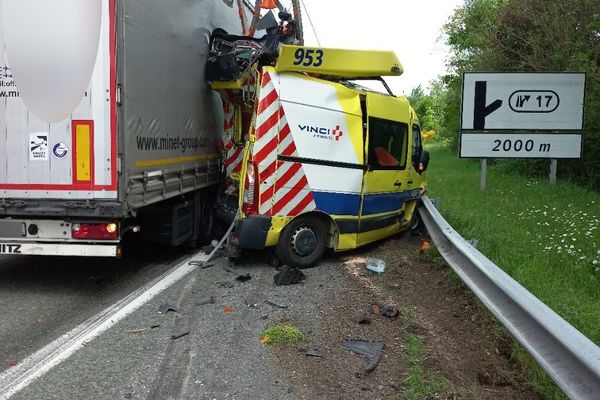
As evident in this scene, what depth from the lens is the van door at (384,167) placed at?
7.14 metres

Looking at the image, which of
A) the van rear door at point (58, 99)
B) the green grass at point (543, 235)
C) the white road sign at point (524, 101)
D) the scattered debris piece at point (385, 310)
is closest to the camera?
the green grass at point (543, 235)

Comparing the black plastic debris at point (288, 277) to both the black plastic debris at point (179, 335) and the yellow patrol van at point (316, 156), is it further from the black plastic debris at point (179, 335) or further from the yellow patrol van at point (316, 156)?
the black plastic debris at point (179, 335)

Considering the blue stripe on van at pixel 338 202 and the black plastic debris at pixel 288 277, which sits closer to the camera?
the black plastic debris at pixel 288 277

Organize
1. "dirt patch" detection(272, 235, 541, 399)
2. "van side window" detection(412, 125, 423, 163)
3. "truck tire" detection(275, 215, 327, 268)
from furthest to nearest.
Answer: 1. "van side window" detection(412, 125, 423, 163)
2. "truck tire" detection(275, 215, 327, 268)
3. "dirt patch" detection(272, 235, 541, 399)

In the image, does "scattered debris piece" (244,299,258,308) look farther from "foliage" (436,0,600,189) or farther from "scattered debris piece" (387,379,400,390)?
"foliage" (436,0,600,189)

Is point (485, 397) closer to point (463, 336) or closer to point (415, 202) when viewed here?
point (463, 336)

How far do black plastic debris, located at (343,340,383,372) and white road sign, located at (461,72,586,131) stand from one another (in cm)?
568

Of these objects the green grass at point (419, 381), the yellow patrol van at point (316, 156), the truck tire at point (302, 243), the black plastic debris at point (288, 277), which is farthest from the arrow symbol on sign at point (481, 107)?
the green grass at point (419, 381)

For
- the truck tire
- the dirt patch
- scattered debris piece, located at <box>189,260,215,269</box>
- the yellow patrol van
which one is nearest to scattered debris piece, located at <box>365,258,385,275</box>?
the dirt patch

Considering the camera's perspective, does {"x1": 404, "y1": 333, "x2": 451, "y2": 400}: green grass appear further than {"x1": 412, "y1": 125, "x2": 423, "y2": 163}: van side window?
No

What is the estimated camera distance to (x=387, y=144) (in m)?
7.52

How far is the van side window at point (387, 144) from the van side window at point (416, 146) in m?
0.44

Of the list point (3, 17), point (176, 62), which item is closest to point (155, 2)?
point (176, 62)

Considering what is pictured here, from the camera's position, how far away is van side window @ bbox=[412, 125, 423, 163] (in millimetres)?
8414
